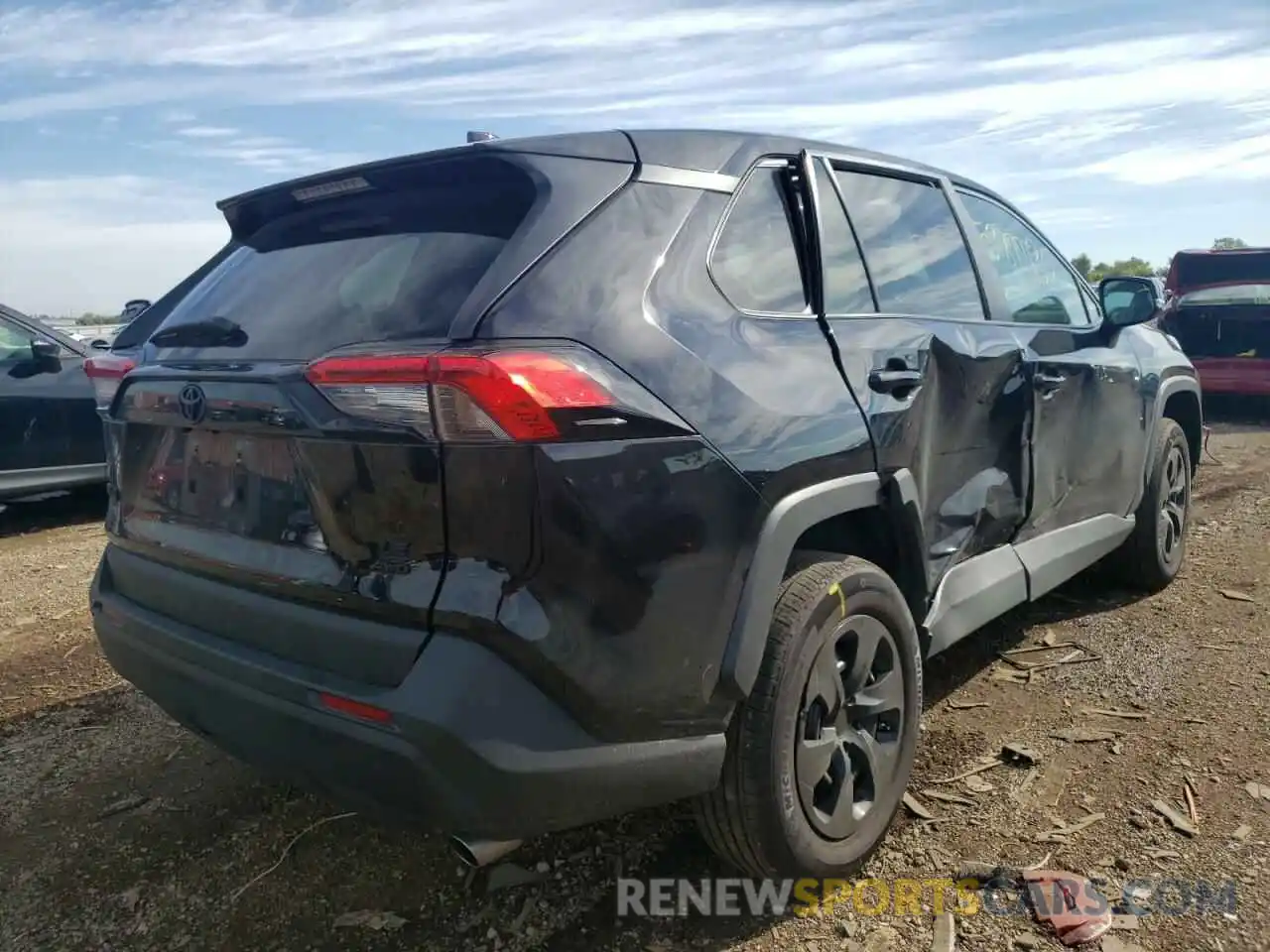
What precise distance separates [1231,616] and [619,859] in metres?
3.09

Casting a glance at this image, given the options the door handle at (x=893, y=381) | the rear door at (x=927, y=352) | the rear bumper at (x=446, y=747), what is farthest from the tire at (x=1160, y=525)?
the rear bumper at (x=446, y=747)

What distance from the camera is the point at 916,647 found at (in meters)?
2.70

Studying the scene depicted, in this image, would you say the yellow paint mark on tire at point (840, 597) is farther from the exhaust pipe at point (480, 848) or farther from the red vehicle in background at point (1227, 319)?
the red vehicle in background at point (1227, 319)

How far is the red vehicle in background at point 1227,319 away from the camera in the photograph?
9.98 m

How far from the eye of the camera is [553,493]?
5.96 ft

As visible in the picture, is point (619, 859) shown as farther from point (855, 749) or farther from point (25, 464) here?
point (25, 464)

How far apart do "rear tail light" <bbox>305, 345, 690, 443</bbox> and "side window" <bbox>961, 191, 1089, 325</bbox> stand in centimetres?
220

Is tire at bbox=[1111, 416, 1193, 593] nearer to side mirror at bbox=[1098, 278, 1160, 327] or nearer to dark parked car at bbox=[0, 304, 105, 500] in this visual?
side mirror at bbox=[1098, 278, 1160, 327]

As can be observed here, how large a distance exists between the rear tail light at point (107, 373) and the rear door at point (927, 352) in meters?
1.81

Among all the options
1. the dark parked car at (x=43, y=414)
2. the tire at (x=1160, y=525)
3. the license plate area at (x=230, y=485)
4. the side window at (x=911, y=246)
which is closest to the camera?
the license plate area at (x=230, y=485)

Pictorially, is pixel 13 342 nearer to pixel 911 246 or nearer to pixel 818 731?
pixel 911 246

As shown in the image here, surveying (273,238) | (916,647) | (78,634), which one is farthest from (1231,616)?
(78,634)

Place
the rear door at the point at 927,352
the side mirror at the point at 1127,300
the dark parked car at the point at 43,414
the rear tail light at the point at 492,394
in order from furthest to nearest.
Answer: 1. the dark parked car at the point at 43,414
2. the side mirror at the point at 1127,300
3. the rear door at the point at 927,352
4. the rear tail light at the point at 492,394

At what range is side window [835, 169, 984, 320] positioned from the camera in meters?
2.93
